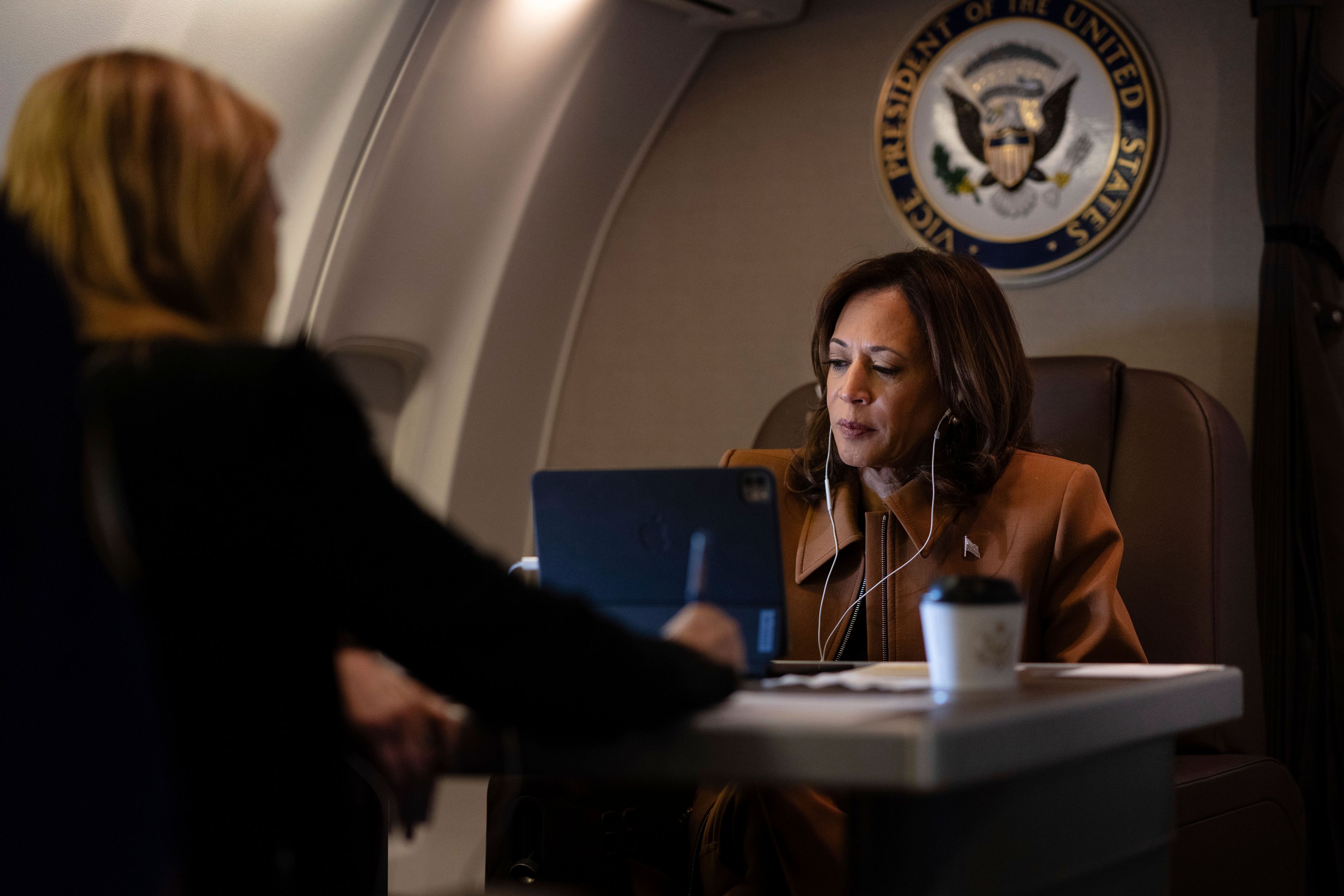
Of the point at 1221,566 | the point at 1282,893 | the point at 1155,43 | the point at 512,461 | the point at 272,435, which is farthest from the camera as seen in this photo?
the point at 512,461

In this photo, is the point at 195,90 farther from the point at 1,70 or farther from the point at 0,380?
the point at 1,70

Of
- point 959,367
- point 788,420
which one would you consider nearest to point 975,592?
point 959,367

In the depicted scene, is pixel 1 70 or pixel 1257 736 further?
pixel 1 70

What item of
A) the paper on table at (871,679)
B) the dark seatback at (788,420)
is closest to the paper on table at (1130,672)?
the paper on table at (871,679)

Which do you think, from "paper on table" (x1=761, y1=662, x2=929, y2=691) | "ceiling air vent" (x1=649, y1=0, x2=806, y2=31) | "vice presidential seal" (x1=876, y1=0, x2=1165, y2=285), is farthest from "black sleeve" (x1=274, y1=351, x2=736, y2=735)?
"ceiling air vent" (x1=649, y1=0, x2=806, y2=31)

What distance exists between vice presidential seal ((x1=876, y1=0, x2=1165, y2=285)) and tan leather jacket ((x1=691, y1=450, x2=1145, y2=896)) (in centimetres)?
104

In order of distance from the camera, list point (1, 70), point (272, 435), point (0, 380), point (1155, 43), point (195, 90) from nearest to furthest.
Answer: point (0, 380)
point (272, 435)
point (195, 90)
point (1, 70)
point (1155, 43)

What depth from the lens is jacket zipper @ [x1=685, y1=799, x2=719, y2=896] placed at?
1.97 m

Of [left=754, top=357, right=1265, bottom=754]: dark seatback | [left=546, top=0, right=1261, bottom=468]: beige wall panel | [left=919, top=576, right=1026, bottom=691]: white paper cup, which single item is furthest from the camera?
[left=546, top=0, right=1261, bottom=468]: beige wall panel

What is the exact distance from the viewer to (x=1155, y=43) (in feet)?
10.2

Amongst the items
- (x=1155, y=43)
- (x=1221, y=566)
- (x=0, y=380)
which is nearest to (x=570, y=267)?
(x=1155, y=43)

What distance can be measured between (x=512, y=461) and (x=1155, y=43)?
1936 mm

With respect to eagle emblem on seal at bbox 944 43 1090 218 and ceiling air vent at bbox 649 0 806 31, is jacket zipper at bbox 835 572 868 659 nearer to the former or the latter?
eagle emblem on seal at bbox 944 43 1090 218

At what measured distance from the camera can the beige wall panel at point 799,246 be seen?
302cm
